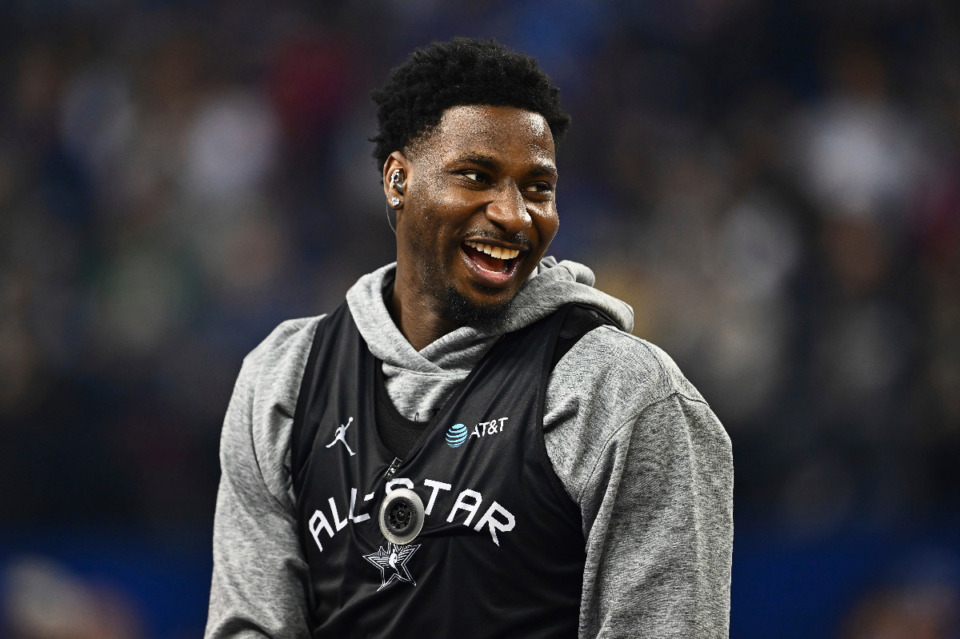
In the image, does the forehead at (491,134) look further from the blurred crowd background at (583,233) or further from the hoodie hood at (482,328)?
the blurred crowd background at (583,233)

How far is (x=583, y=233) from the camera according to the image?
5062mm

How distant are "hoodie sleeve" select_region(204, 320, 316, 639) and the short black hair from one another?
20.2 inches

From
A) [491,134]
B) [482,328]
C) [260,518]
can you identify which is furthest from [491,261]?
[260,518]

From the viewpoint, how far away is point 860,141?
17.4 feet

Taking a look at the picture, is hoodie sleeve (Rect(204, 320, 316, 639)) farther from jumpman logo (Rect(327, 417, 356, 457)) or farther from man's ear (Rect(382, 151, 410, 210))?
man's ear (Rect(382, 151, 410, 210))

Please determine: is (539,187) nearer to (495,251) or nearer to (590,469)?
(495,251)

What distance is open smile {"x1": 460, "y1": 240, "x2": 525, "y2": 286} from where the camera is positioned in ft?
6.51

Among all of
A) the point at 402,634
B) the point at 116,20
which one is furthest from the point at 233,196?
the point at 402,634

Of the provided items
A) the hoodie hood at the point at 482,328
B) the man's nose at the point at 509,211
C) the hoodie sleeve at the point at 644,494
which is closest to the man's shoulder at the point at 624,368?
the hoodie sleeve at the point at 644,494

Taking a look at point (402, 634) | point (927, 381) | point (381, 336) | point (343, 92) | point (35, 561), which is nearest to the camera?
point (402, 634)

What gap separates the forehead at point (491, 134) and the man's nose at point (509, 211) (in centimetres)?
6

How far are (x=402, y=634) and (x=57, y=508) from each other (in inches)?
111

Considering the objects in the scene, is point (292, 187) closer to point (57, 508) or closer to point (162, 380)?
point (162, 380)

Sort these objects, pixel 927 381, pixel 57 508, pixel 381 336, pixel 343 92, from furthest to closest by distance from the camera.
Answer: pixel 343 92 < pixel 927 381 < pixel 57 508 < pixel 381 336
